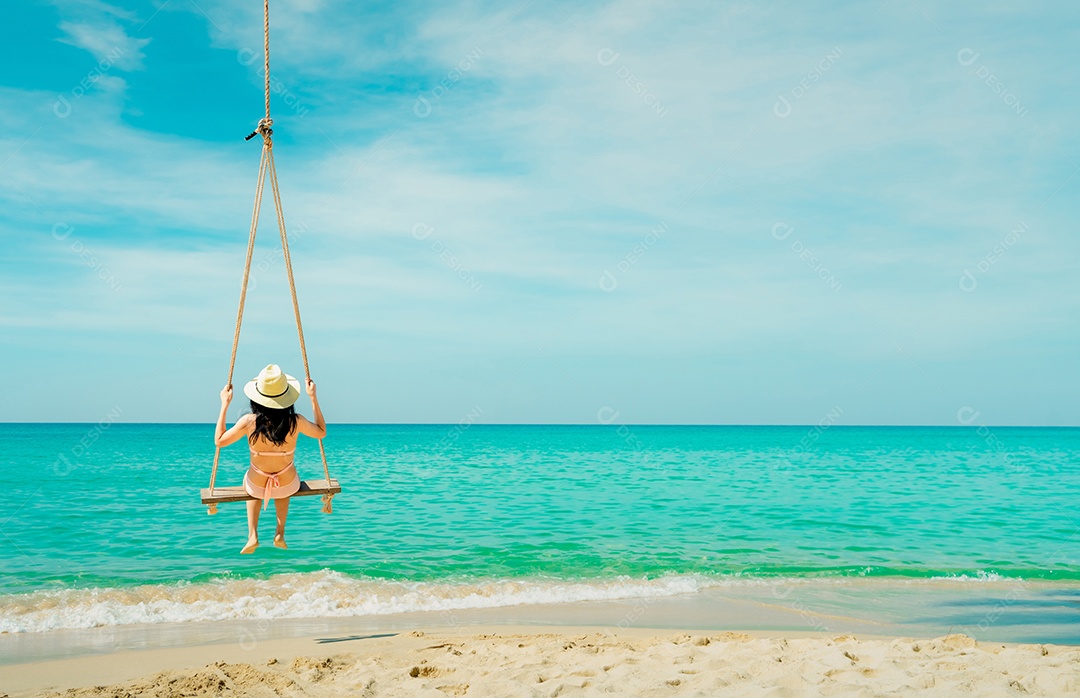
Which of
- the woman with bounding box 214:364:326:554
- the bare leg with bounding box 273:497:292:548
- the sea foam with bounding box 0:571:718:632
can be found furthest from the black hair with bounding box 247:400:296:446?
the sea foam with bounding box 0:571:718:632

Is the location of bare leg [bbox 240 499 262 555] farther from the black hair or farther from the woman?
the black hair

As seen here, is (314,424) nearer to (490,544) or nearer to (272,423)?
(272,423)

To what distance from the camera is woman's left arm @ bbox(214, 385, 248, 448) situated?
5910 mm

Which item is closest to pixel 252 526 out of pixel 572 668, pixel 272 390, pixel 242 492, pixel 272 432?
pixel 242 492

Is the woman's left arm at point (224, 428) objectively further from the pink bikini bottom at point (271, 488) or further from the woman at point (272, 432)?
the pink bikini bottom at point (271, 488)

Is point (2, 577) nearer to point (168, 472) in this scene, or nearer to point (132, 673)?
point (132, 673)

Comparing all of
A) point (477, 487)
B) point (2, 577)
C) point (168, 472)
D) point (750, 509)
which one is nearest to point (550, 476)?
point (477, 487)

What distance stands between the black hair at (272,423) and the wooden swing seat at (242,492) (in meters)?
0.41

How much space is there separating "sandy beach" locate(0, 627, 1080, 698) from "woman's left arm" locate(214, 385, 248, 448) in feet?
5.76

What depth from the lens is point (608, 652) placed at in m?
6.21

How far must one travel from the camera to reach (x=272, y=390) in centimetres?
611

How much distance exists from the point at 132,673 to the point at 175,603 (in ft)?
8.81

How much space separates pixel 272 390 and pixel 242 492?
872mm

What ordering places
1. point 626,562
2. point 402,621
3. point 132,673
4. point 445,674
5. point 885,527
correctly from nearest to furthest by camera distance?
point 445,674 < point 132,673 < point 402,621 < point 626,562 < point 885,527
